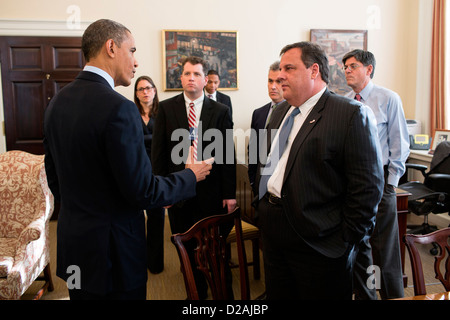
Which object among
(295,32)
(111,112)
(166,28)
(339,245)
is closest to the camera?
(111,112)

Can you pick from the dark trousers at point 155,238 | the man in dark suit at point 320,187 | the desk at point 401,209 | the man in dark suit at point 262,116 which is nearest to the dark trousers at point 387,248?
the desk at point 401,209

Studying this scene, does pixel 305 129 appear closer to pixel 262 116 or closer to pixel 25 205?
pixel 262 116

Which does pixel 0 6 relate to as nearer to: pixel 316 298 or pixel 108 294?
pixel 108 294

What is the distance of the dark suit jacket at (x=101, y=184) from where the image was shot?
1.39 meters

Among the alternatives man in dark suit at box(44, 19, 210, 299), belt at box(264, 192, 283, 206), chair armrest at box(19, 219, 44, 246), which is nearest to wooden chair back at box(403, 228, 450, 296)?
belt at box(264, 192, 283, 206)

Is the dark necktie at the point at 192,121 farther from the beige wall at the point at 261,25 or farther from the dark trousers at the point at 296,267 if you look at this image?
the beige wall at the point at 261,25

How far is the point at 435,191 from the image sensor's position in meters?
4.16

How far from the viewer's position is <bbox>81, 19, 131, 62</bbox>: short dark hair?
148cm

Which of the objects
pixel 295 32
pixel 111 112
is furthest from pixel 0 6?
pixel 111 112

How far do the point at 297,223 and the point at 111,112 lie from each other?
95 cm

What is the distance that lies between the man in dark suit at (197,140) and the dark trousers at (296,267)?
82cm

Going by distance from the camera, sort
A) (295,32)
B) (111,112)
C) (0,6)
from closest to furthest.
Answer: (111,112) < (0,6) < (295,32)

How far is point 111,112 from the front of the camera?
1374 mm

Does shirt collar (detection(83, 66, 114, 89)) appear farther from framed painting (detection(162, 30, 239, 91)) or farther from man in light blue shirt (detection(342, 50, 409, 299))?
framed painting (detection(162, 30, 239, 91))
